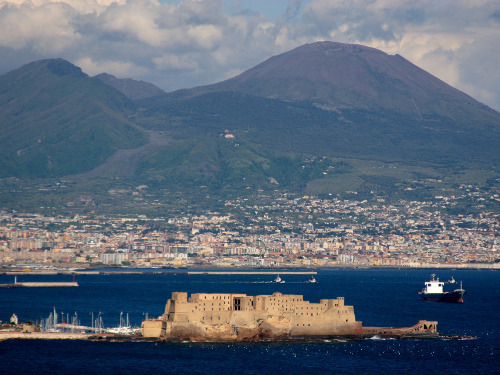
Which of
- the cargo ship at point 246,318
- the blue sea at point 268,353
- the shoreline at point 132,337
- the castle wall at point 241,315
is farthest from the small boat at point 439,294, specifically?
the castle wall at point 241,315

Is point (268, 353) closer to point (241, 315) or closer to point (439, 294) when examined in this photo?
point (241, 315)

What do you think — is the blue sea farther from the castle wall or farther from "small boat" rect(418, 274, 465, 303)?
"small boat" rect(418, 274, 465, 303)

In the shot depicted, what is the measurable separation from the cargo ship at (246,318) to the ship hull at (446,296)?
185 ft

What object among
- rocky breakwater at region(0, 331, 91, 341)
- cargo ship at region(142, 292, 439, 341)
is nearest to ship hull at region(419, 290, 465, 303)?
cargo ship at region(142, 292, 439, 341)

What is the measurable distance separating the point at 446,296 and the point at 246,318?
65.4m

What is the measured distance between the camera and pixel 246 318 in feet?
259

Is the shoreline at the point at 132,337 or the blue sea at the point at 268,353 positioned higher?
the shoreline at the point at 132,337

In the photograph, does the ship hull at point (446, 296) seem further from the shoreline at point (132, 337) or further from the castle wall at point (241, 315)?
the castle wall at point (241, 315)

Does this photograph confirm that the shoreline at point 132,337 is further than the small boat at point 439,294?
No

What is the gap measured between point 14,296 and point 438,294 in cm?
5586

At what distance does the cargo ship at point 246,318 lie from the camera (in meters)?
78.0

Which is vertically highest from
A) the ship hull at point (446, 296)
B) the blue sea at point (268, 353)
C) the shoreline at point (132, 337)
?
the ship hull at point (446, 296)

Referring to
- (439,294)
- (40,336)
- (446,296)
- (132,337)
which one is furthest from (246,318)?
(439,294)

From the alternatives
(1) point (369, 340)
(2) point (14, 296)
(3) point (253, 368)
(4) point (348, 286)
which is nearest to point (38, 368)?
(3) point (253, 368)
